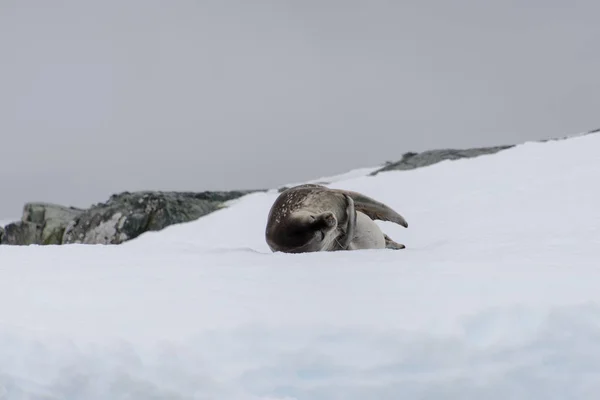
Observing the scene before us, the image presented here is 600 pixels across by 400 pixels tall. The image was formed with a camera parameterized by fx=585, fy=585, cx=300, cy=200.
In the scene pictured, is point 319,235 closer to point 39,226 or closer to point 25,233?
point 39,226

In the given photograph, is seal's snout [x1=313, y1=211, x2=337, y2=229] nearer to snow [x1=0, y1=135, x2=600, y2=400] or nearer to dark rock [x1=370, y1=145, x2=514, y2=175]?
snow [x1=0, y1=135, x2=600, y2=400]

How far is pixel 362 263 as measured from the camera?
9.75ft

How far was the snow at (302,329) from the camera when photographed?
174 centimetres

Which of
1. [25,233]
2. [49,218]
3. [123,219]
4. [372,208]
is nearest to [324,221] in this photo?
[372,208]

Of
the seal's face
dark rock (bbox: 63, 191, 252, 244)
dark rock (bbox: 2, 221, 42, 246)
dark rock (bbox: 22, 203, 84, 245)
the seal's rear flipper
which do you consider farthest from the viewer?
dark rock (bbox: 2, 221, 42, 246)

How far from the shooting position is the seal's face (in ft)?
13.0

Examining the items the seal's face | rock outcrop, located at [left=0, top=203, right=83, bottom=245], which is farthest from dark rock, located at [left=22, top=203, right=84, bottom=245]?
the seal's face

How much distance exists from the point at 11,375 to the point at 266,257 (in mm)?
1723

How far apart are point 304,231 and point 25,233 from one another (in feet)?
36.5

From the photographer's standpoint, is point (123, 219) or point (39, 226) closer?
point (123, 219)

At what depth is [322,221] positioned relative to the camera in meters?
3.97

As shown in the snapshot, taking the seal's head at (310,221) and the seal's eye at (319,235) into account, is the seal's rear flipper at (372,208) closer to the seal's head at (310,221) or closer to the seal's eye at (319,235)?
the seal's head at (310,221)

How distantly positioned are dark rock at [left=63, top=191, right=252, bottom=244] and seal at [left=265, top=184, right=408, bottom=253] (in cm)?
643

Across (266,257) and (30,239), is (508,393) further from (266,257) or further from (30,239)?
(30,239)
